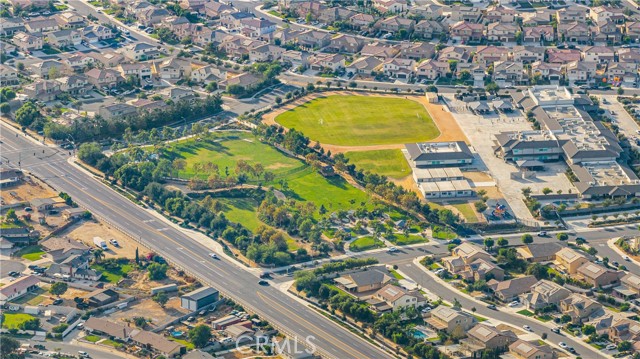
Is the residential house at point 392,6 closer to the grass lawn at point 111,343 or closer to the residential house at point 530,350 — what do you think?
the residential house at point 530,350

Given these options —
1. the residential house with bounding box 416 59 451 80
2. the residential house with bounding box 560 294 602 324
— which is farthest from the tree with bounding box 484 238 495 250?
the residential house with bounding box 416 59 451 80

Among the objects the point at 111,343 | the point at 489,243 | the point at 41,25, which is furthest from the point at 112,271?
the point at 41,25

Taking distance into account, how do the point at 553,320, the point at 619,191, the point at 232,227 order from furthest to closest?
1. the point at 619,191
2. the point at 232,227
3. the point at 553,320

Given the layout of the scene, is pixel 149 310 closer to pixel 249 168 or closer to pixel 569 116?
pixel 249 168

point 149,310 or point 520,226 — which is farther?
point 520,226

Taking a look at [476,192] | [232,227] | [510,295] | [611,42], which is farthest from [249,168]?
[611,42]

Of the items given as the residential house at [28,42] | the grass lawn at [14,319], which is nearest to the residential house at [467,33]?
the residential house at [28,42]

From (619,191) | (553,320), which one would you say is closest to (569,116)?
(619,191)

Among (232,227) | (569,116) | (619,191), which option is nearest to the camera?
→ (232,227)
